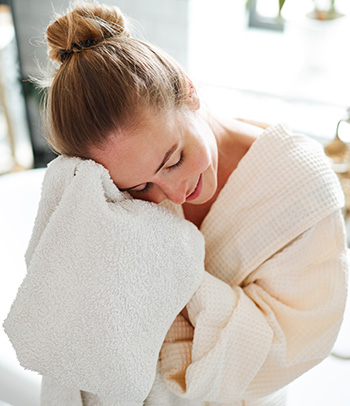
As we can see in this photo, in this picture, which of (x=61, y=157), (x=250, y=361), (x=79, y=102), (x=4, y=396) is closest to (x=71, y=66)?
(x=79, y=102)

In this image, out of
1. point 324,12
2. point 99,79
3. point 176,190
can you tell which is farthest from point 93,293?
point 324,12

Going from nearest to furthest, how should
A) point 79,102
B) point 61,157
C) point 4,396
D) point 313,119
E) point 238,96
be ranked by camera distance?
point 79,102
point 61,157
point 4,396
point 313,119
point 238,96

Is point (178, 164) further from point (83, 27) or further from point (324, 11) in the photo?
point (324, 11)

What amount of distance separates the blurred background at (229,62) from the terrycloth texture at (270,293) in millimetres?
814

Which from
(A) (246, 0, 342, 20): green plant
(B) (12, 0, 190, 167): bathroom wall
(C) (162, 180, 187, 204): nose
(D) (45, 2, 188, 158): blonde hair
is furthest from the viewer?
(B) (12, 0, 190, 167): bathroom wall

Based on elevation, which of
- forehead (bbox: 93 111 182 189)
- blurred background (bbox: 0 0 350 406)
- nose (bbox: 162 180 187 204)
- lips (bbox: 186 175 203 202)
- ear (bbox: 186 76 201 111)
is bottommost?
blurred background (bbox: 0 0 350 406)

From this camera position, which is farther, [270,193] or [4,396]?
[4,396]

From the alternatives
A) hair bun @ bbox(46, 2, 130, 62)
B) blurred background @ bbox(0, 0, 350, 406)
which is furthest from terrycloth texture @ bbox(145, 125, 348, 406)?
blurred background @ bbox(0, 0, 350, 406)

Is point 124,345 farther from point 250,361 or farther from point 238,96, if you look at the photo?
point 238,96

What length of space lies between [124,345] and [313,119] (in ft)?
4.95

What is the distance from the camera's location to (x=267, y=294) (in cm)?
101

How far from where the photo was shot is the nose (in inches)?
34.9

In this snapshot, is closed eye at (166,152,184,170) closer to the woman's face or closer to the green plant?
the woman's face

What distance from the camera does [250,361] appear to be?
93 cm
